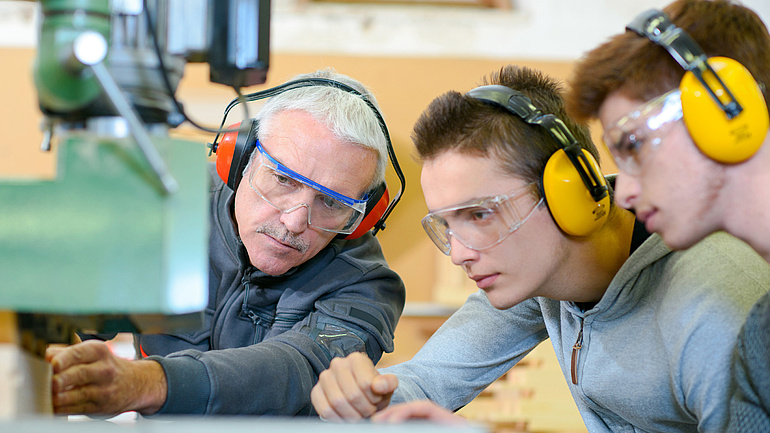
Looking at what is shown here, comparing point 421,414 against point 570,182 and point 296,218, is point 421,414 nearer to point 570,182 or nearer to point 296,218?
point 570,182

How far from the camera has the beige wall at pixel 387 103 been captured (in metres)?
3.52

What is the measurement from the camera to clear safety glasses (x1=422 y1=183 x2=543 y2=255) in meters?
1.30

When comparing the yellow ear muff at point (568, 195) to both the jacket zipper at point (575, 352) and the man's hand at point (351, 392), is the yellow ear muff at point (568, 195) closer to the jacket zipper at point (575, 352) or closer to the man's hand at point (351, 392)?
the jacket zipper at point (575, 352)

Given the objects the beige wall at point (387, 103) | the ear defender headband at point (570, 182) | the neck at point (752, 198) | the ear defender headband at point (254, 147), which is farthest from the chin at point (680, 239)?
the beige wall at point (387, 103)

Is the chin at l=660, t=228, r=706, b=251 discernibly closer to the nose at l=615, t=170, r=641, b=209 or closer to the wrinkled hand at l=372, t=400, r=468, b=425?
the nose at l=615, t=170, r=641, b=209

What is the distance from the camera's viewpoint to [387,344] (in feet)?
5.31

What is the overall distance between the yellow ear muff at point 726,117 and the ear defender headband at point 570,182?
1.01ft

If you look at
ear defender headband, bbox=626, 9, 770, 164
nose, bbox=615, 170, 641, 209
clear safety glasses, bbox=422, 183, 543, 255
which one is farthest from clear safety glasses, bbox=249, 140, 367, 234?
ear defender headband, bbox=626, 9, 770, 164

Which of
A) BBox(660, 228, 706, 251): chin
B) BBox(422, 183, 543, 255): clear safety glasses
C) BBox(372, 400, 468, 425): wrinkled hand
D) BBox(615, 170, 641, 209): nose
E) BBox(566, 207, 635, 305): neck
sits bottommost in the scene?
BBox(372, 400, 468, 425): wrinkled hand

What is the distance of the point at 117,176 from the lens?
787 mm

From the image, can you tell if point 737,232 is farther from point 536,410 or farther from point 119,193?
point 536,410

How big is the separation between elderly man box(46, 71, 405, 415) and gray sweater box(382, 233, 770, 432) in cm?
17

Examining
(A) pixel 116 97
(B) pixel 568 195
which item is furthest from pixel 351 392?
(A) pixel 116 97

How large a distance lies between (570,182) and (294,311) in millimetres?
745
